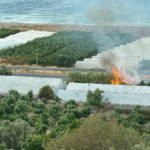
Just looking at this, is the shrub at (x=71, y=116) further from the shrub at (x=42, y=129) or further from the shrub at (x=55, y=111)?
the shrub at (x=42, y=129)

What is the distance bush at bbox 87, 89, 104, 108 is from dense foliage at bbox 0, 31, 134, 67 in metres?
19.7

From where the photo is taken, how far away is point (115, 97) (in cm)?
3466

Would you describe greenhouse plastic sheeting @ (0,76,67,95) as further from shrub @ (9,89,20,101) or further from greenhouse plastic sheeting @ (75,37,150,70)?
greenhouse plastic sheeting @ (75,37,150,70)

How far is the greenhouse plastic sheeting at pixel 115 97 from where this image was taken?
111 feet

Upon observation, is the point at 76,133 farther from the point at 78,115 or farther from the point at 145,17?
the point at 145,17

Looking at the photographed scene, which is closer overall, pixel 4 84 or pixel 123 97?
pixel 123 97

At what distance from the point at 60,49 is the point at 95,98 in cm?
3125

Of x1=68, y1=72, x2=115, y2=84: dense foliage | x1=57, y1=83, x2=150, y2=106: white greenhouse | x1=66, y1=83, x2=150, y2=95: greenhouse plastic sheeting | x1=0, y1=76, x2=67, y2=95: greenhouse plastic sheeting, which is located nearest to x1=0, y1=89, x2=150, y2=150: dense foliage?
x1=57, y1=83, x2=150, y2=106: white greenhouse

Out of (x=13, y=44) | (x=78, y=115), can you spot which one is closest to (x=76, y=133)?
(x=78, y=115)

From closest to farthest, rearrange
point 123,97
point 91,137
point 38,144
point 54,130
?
1. point 91,137
2. point 38,144
3. point 54,130
4. point 123,97

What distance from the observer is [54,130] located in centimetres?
2722

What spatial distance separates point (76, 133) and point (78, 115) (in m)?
13.1

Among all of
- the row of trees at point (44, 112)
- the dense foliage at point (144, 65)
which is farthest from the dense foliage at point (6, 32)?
the row of trees at point (44, 112)

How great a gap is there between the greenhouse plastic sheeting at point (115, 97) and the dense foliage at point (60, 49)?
17624mm
